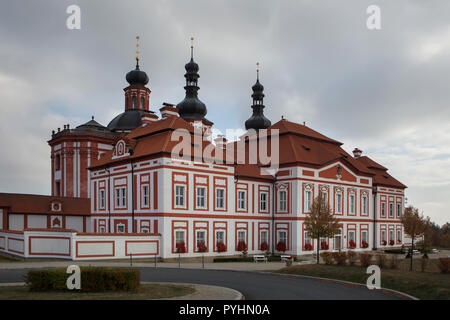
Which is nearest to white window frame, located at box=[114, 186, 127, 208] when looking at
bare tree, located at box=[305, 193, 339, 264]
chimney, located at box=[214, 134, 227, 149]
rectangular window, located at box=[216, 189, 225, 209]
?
rectangular window, located at box=[216, 189, 225, 209]

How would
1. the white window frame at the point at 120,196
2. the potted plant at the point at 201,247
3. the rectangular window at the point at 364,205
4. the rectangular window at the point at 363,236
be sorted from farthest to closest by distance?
the rectangular window at the point at 364,205
the rectangular window at the point at 363,236
the white window frame at the point at 120,196
the potted plant at the point at 201,247

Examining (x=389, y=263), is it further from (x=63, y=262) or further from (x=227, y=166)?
(x=63, y=262)

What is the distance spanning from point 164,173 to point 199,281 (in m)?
14.6

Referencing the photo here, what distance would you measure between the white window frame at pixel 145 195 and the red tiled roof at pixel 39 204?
1467 centimetres

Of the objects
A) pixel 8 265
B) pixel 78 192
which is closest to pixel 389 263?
pixel 8 265

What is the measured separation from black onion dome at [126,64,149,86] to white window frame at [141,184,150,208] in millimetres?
33969

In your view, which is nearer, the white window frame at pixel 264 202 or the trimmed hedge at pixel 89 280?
the trimmed hedge at pixel 89 280

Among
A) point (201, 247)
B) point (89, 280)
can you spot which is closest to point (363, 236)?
point (201, 247)

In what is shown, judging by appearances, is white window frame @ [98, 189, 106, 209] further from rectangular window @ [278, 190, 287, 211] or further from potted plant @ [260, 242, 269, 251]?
rectangular window @ [278, 190, 287, 211]

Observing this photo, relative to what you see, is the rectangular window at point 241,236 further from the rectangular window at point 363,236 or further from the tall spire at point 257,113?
the tall spire at point 257,113

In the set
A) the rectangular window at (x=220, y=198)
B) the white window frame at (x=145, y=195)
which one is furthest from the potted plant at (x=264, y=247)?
the white window frame at (x=145, y=195)

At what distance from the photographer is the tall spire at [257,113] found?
64562 mm

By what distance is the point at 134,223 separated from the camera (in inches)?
1487
